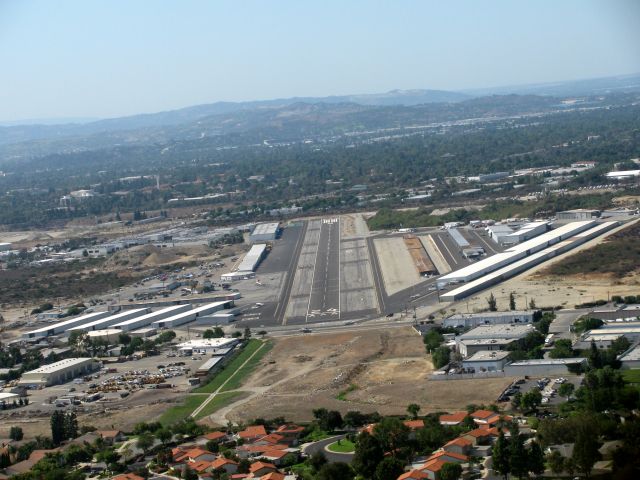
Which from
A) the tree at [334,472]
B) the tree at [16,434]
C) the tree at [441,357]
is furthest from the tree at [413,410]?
the tree at [16,434]

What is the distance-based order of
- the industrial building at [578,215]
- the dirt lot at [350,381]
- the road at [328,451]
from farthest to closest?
1. the industrial building at [578,215]
2. the dirt lot at [350,381]
3. the road at [328,451]

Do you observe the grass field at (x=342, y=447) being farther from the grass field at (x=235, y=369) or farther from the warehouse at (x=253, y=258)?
the warehouse at (x=253, y=258)

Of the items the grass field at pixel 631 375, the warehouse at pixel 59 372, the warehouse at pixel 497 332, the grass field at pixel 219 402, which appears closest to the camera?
the grass field at pixel 631 375

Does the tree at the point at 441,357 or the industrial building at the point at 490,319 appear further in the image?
the industrial building at the point at 490,319

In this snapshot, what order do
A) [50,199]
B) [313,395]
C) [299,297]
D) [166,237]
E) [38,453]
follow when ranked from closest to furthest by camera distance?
[38,453] → [313,395] → [299,297] → [166,237] → [50,199]

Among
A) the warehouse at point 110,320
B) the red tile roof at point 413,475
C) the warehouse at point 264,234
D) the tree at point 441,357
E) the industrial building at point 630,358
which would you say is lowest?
the warehouse at point 264,234

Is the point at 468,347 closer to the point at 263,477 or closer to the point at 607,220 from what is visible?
the point at 263,477

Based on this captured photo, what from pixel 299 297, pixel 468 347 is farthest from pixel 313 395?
pixel 299 297

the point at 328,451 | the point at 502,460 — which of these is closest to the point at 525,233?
the point at 328,451
